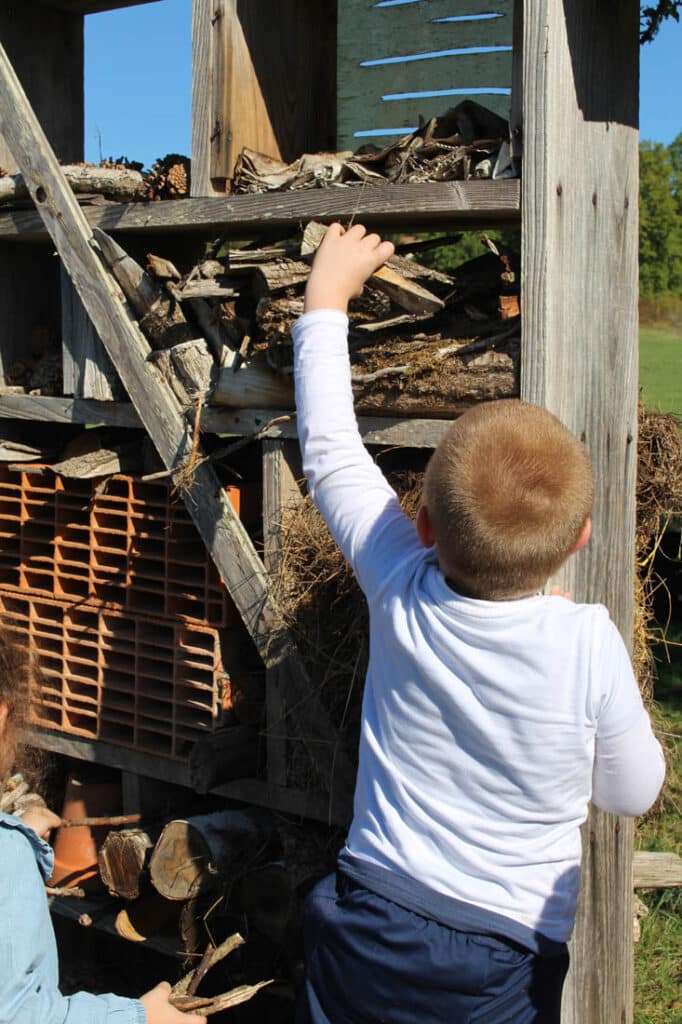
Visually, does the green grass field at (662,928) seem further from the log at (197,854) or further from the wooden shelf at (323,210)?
the log at (197,854)

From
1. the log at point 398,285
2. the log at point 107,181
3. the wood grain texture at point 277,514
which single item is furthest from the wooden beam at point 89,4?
the wood grain texture at point 277,514

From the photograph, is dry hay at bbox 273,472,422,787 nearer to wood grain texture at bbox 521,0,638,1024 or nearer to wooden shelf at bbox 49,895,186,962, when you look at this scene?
wood grain texture at bbox 521,0,638,1024

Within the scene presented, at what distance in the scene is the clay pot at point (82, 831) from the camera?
4.20 metres

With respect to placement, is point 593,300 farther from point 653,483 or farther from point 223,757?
point 223,757

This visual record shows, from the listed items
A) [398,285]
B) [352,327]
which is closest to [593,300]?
[398,285]

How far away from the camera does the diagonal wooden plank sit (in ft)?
10.8

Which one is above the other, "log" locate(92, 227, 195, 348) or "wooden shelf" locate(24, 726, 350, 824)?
"log" locate(92, 227, 195, 348)

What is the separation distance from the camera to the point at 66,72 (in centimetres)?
495

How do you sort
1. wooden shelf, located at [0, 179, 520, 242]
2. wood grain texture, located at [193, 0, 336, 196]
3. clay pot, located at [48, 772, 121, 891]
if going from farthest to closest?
clay pot, located at [48, 772, 121, 891], wood grain texture, located at [193, 0, 336, 196], wooden shelf, located at [0, 179, 520, 242]

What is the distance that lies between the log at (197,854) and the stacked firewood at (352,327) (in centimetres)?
139

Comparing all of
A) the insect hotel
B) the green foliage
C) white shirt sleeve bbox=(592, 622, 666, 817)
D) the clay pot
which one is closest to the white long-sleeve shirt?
white shirt sleeve bbox=(592, 622, 666, 817)

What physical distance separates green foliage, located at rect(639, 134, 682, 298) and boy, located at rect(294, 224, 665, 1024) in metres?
36.0

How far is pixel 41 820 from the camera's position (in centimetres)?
405

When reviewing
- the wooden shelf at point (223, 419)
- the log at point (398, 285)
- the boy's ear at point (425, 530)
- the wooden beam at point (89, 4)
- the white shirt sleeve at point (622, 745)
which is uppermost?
the wooden beam at point (89, 4)
